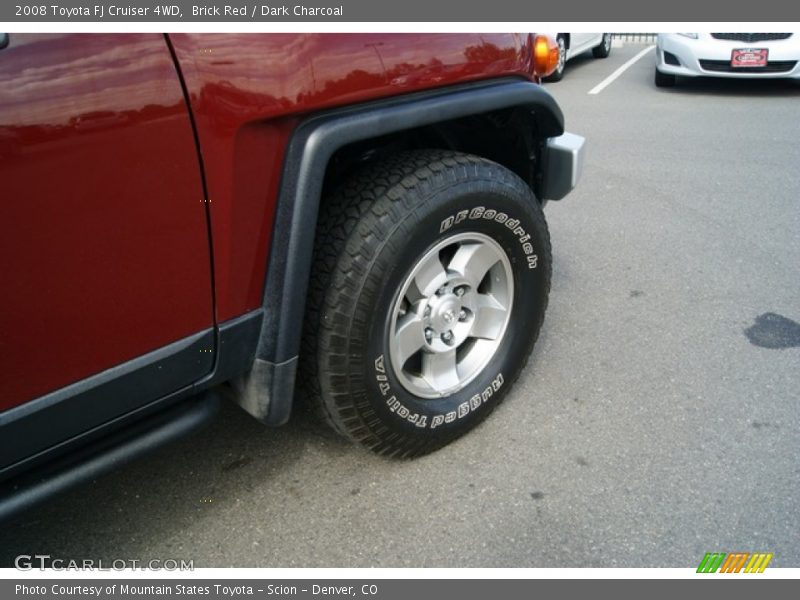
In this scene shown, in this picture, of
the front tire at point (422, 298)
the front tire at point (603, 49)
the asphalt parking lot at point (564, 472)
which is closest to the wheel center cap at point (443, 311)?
the front tire at point (422, 298)

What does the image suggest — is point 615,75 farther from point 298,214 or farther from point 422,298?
point 298,214

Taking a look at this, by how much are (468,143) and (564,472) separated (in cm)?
122

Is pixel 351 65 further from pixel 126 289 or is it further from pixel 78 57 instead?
pixel 126 289

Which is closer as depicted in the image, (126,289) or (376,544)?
(126,289)

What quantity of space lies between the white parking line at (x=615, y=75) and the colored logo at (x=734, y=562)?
689cm

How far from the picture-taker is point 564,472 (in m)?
2.40

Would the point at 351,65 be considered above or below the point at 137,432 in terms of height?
above

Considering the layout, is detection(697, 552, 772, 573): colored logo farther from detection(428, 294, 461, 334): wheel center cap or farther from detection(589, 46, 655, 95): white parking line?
detection(589, 46, 655, 95): white parking line

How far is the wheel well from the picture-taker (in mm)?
2234

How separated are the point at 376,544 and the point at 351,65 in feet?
4.44

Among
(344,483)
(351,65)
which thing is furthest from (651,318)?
(351,65)

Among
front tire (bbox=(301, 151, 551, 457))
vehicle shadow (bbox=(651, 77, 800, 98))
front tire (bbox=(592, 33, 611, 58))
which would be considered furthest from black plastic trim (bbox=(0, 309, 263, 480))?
front tire (bbox=(592, 33, 611, 58))

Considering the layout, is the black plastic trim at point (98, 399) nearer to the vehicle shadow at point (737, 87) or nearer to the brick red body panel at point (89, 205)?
the brick red body panel at point (89, 205)

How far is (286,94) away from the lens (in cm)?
167
